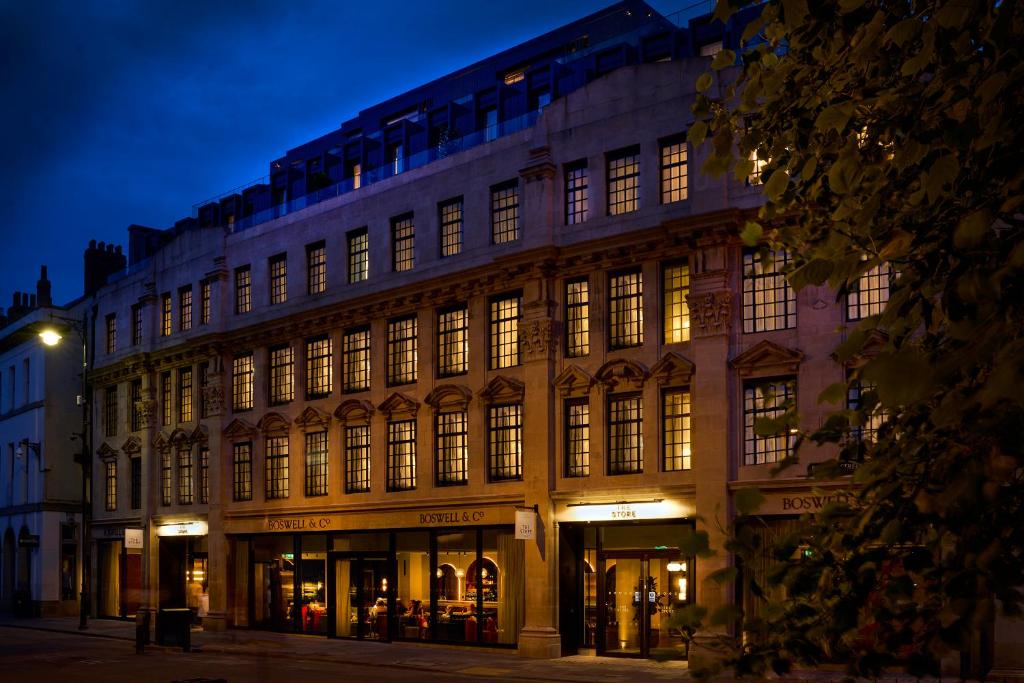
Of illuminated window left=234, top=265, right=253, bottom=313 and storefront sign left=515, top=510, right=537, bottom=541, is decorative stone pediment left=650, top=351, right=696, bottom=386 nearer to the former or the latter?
storefront sign left=515, top=510, right=537, bottom=541

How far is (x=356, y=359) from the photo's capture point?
37969 mm

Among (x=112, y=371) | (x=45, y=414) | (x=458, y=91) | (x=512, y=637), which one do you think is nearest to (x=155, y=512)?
(x=112, y=371)

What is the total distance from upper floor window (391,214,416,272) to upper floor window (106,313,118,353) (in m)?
19.2

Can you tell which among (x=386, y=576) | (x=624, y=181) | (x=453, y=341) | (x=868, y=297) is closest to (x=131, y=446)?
(x=386, y=576)

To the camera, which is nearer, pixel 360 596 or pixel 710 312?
pixel 710 312

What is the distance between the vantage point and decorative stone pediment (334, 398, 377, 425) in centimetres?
3699

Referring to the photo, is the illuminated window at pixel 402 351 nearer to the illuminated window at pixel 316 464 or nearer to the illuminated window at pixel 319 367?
the illuminated window at pixel 319 367

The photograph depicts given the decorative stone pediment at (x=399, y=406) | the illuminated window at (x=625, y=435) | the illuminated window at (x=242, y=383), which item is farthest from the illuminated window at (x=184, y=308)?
the illuminated window at (x=625, y=435)

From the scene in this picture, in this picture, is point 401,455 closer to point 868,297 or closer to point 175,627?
point 175,627

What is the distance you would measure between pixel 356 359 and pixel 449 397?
506cm

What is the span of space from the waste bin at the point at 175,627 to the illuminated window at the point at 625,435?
13685mm

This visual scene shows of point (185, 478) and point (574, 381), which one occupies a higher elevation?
point (574, 381)

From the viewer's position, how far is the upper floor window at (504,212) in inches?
1299

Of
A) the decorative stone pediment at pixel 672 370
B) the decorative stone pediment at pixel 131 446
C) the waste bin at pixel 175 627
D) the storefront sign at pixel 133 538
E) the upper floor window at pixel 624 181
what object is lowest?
the waste bin at pixel 175 627
